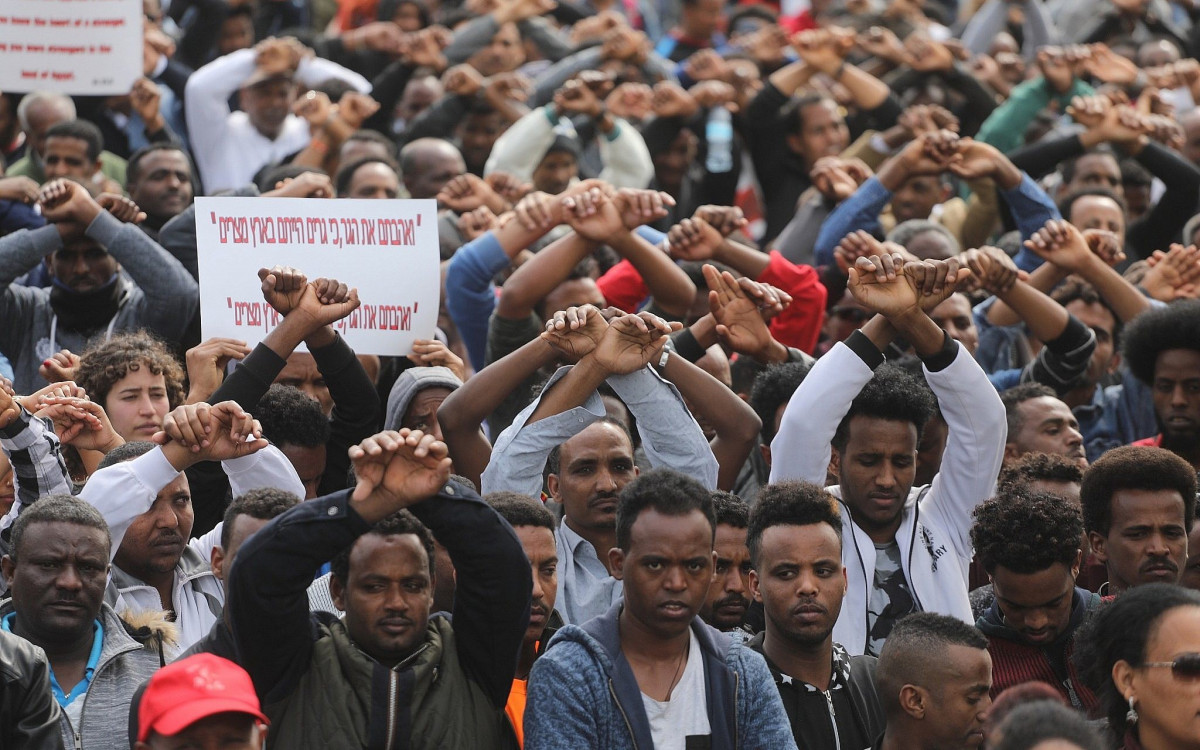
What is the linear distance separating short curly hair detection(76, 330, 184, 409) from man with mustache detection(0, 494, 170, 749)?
1519mm

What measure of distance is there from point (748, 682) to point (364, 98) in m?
6.36

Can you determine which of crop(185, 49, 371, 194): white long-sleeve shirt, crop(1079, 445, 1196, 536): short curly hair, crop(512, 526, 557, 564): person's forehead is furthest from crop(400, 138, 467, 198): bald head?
crop(1079, 445, 1196, 536): short curly hair

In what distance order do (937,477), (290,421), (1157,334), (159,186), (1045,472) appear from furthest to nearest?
1. (159,186)
2. (1157,334)
3. (290,421)
4. (1045,472)
5. (937,477)

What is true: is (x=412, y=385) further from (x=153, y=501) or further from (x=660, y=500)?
(x=660, y=500)

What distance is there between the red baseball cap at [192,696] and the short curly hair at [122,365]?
245cm

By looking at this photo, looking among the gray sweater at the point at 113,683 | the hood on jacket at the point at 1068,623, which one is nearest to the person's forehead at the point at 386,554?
the gray sweater at the point at 113,683

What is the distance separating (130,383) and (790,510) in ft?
9.03

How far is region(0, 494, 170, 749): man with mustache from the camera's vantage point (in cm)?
503

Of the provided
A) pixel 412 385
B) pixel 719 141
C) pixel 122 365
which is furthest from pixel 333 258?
pixel 719 141

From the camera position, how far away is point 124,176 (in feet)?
33.3

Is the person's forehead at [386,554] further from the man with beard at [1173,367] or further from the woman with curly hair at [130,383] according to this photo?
the man with beard at [1173,367]

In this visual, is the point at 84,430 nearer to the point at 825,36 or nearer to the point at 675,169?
the point at 675,169

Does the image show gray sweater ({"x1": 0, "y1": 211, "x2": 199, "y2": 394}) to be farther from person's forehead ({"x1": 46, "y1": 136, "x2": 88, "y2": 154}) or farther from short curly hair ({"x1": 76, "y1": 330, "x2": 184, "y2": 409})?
person's forehead ({"x1": 46, "y1": 136, "x2": 88, "y2": 154})

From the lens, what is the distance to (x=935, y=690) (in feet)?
16.1
